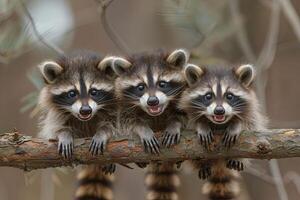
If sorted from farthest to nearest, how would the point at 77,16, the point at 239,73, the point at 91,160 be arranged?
the point at 77,16, the point at 239,73, the point at 91,160

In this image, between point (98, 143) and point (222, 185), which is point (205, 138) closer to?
point (98, 143)

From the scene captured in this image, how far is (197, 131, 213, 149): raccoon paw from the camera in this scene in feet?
20.7

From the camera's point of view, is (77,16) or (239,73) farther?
(77,16)

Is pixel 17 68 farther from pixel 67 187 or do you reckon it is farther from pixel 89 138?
pixel 89 138

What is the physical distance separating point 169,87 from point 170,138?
610 mm

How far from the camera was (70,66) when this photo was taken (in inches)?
277

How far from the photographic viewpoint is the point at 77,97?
6.82 m

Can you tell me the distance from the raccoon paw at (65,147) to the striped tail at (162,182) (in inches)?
41.6

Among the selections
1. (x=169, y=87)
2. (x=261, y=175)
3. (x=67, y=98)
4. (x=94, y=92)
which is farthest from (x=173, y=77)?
(x=261, y=175)

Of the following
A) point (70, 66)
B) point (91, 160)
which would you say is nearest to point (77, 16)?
point (70, 66)

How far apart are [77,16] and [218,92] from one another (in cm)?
493

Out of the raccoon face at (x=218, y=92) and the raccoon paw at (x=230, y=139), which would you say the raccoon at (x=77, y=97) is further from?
the raccoon paw at (x=230, y=139)

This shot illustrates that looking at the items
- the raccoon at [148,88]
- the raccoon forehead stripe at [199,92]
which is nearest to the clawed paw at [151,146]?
the raccoon at [148,88]

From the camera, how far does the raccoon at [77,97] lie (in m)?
6.80
